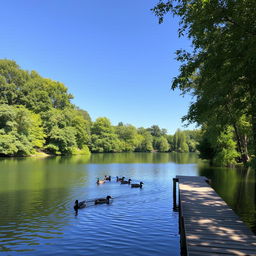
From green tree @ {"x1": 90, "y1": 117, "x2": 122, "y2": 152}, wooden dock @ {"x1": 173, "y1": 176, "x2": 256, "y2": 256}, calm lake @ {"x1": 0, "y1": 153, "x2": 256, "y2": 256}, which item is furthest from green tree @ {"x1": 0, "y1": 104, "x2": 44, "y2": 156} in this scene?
wooden dock @ {"x1": 173, "y1": 176, "x2": 256, "y2": 256}

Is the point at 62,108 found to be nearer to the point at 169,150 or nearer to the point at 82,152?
the point at 82,152

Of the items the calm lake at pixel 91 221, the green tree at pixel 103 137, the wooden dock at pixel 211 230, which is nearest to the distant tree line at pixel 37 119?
the green tree at pixel 103 137

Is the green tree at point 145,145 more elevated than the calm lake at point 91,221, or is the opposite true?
the green tree at point 145,145

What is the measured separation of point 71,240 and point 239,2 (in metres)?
10.7

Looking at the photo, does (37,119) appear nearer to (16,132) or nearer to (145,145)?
(16,132)

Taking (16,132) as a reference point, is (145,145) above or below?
below

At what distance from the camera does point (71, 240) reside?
9.61m

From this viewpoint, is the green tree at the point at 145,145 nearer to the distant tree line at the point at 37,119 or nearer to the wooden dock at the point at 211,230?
the distant tree line at the point at 37,119

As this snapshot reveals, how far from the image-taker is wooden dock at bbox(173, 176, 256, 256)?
21.6 ft

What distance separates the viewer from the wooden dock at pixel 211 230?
21.6ft

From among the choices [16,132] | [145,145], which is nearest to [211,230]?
[16,132]

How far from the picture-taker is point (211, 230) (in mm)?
8086

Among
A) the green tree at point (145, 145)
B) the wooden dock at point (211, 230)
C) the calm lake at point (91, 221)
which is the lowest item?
the calm lake at point (91, 221)

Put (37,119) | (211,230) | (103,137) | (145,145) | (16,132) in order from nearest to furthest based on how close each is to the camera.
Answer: (211,230) < (16,132) < (37,119) < (103,137) < (145,145)
